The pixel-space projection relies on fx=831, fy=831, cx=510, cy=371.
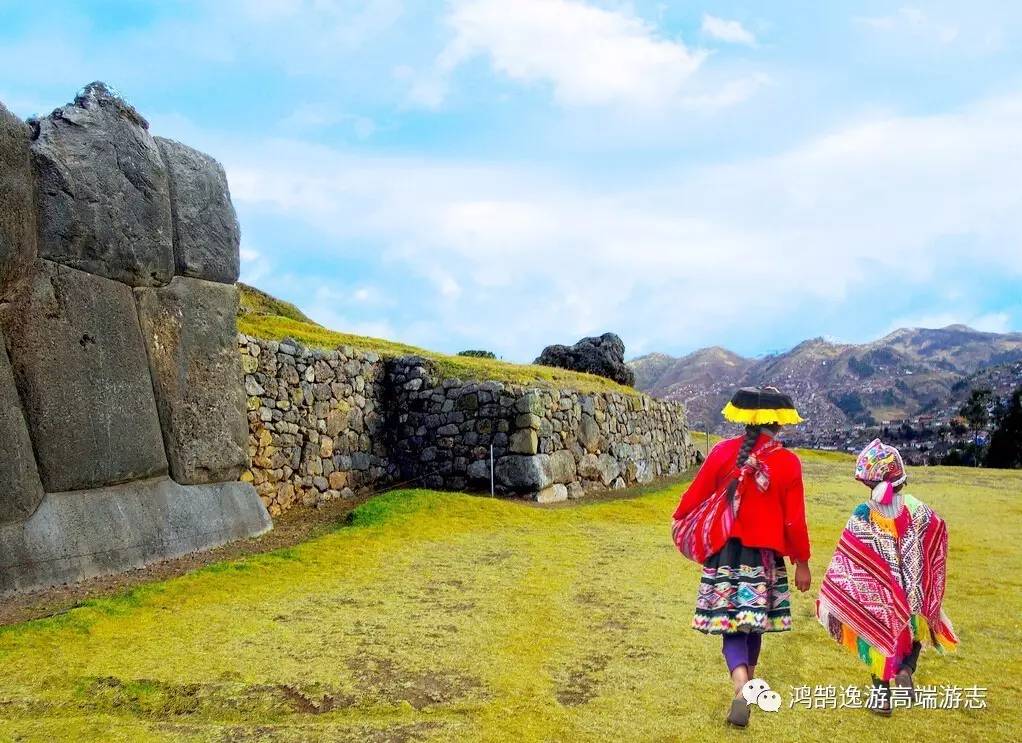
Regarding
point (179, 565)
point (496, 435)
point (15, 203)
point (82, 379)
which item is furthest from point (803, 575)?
point (496, 435)

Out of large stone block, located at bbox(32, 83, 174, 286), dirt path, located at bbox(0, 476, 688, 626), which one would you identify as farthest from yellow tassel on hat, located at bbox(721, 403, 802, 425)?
large stone block, located at bbox(32, 83, 174, 286)

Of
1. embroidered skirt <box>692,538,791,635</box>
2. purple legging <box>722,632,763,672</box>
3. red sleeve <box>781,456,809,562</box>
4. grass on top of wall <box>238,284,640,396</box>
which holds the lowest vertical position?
purple legging <box>722,632,763,672</box>

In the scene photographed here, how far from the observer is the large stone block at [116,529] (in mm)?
7426

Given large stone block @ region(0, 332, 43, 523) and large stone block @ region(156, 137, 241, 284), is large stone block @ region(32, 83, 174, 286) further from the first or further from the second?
large stone block @ region(0, 332, 43, 523)

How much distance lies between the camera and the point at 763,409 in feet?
15.8

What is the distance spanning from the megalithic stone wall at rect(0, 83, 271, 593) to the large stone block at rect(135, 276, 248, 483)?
20 mm

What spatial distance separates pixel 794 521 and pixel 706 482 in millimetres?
531

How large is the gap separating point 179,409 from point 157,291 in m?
1.37

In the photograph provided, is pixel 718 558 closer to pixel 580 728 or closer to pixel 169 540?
pixel 580 728

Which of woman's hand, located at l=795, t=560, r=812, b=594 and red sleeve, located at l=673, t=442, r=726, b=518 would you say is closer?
woman's hand, located at l=795, t=560, r=812, b=594

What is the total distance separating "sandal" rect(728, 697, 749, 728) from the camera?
4633mm

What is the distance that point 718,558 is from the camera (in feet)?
15.7

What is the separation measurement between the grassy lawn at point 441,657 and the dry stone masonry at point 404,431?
3205mm

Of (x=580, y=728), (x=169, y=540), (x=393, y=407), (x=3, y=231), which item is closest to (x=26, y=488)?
(x=169, y=540)
